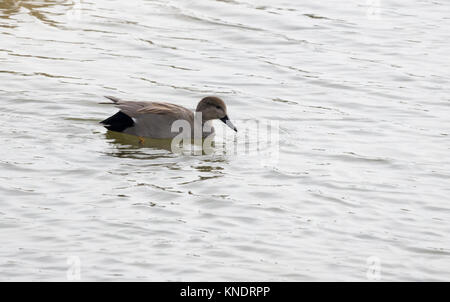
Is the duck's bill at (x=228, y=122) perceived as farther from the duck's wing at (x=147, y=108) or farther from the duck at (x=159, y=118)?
the duck's wing at (x=147, y=108)

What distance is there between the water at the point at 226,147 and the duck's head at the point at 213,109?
34 cm

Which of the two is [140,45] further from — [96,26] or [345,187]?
[345,187]

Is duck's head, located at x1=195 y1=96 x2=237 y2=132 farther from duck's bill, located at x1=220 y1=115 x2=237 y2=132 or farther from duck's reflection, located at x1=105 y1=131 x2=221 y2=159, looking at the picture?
duck's reflection, located at x1=105 y1=131 x2=221 y2=159

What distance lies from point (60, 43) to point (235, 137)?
472cm

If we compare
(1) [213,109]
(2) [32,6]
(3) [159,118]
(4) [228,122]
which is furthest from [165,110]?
(2) [32,6]

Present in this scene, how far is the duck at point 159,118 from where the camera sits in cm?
1168

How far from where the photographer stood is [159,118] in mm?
11789

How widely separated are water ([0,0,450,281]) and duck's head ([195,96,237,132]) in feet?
1.12

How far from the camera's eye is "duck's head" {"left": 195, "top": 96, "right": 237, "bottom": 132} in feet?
39.5

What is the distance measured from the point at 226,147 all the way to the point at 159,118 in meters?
0.92

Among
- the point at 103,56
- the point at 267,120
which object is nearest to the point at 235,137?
the point at 267,120

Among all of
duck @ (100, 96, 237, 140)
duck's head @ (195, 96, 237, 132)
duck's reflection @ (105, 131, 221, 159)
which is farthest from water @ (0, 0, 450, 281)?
duck's head @ (195, 96, 237, 132)

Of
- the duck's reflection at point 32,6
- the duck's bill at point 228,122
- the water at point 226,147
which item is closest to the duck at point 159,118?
the duck's bill at point 228,122

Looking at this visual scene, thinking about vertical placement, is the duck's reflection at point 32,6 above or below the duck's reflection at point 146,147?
above
